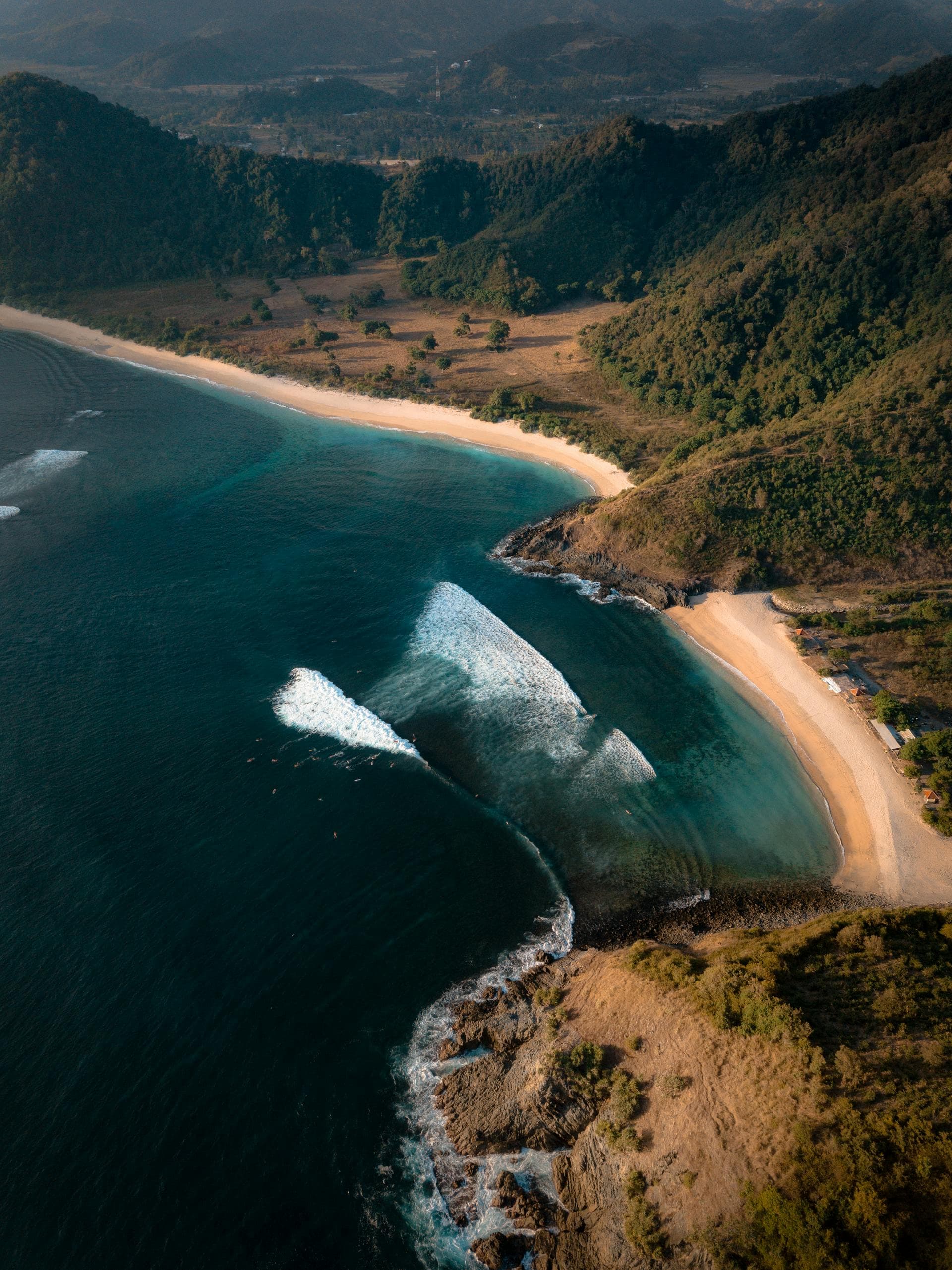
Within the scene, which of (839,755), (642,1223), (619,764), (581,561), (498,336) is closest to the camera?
(642,1223)

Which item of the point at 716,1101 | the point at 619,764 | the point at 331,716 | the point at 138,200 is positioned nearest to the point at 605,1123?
the point at 716,1101

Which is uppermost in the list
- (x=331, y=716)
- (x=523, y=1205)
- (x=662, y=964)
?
(x=331, y=716)

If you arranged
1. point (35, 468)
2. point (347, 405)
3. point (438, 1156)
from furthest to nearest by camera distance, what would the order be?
point (347, 405), point (35, 468), point (438, 1156)

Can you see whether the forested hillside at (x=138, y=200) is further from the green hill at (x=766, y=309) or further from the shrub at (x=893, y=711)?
the shrub at (x=893, y=711)

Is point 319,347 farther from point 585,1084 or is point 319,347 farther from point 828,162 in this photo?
point 585,1084

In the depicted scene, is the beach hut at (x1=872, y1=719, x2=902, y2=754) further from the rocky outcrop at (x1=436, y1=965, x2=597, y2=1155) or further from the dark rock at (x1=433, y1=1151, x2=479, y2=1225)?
the dark rock at (x1=433, y1=1151, x2=479, y2=1225)

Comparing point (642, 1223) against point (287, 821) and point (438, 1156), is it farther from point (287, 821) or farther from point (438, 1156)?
point (287, 821)

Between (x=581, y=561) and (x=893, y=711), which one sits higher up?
(x=581, y=561)
